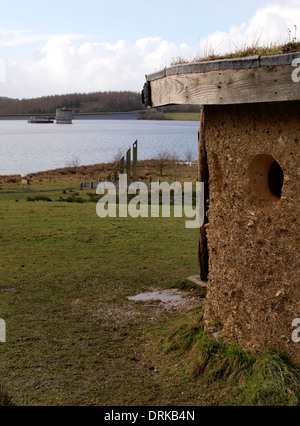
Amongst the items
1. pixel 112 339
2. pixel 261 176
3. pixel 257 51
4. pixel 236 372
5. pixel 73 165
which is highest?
pixel 257 51

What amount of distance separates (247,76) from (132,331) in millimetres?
3745

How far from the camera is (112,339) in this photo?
6.79 metres

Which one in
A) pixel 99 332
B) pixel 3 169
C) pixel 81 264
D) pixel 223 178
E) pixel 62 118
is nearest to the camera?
pixel 223 178

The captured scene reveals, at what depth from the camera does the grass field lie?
521 cm

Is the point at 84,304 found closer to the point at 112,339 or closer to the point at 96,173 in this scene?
the point at 112,339

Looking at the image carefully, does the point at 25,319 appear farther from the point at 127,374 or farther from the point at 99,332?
the point at 127,374

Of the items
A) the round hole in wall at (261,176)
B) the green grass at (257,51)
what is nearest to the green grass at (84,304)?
the round hole in wall at (261,176)

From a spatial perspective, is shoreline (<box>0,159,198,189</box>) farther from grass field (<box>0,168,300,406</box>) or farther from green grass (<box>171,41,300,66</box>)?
green grass (<box>171,41,300,66</box>)

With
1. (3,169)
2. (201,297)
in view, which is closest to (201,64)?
(201,297)

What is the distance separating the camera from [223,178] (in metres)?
5.78

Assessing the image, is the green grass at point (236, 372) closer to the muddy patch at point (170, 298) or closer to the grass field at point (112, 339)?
the grass field at point (112, 339)

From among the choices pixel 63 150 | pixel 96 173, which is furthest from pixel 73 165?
pixel 63 150

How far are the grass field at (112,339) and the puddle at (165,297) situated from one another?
18 centimetres

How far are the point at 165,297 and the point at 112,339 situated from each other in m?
1.88
